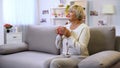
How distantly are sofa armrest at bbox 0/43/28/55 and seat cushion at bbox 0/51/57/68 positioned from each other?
0.28 feet

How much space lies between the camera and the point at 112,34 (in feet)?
7.94

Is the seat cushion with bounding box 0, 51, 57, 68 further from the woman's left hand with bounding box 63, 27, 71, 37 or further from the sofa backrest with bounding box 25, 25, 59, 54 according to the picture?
the woman's left hand with bounding box 63, 27, 71, 37

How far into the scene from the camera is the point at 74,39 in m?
2.20

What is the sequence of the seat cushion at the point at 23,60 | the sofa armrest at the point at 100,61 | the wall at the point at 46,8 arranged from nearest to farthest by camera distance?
1. the sofa armrest at the point at 100,61
2. the seat cushion at the point at 23,60
3. the wall at the point at 46,8

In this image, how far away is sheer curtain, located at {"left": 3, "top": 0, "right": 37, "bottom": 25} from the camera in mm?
4609

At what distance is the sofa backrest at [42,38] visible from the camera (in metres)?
2.89

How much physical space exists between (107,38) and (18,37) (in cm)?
250

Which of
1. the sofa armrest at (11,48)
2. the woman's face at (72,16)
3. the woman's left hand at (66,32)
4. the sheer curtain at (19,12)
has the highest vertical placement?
the sheer curtain at (19,12)

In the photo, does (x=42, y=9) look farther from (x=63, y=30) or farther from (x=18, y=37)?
(x=63, y=30)

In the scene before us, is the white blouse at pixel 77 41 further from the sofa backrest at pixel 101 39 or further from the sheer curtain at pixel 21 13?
the sheer curtain at pixel 21 13

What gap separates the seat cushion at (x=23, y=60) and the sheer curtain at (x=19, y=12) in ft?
6.55

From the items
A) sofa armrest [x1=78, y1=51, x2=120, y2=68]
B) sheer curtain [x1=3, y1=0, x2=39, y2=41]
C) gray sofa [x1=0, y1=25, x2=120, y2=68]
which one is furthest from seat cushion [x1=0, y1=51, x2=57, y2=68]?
sheer curtain [x1=3, y1=0, x2=39, y2=41]

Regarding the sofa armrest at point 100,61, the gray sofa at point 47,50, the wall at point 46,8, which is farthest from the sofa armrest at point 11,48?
the wall at point 46,8

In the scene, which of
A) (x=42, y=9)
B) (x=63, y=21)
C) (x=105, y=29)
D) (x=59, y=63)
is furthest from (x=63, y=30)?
(x=42, y=9)
